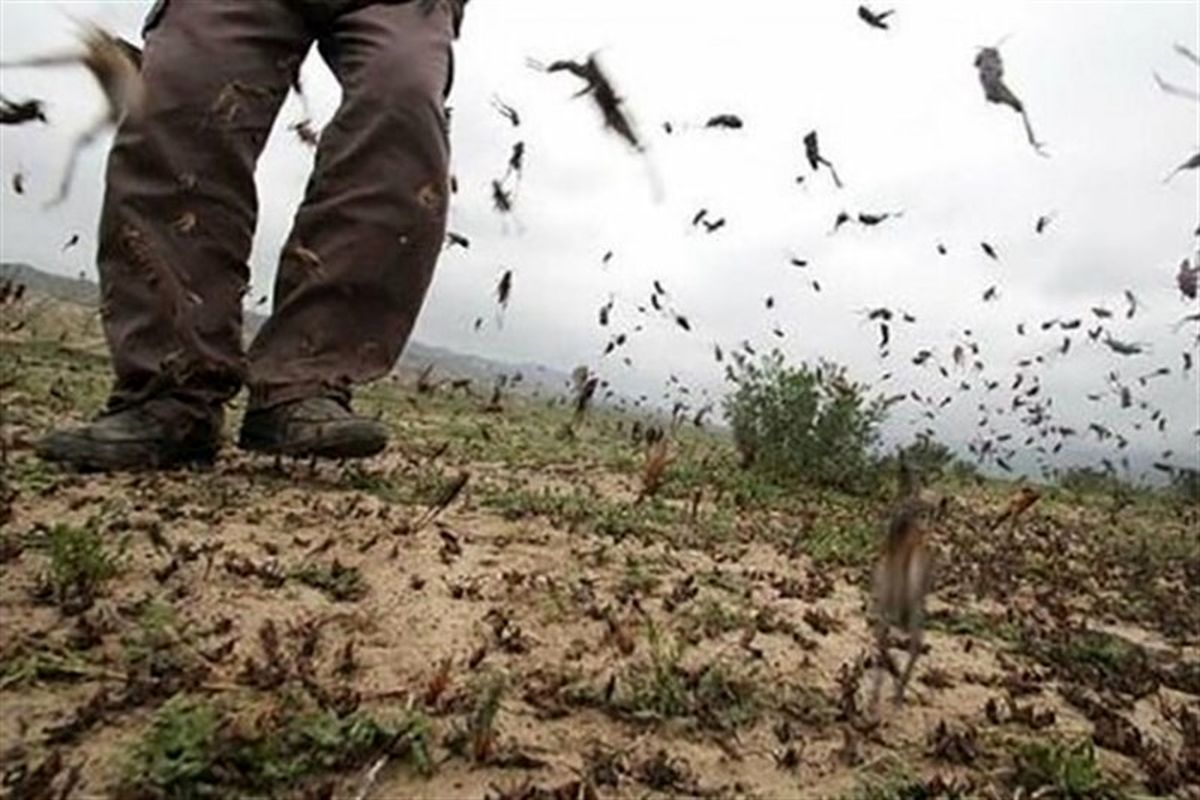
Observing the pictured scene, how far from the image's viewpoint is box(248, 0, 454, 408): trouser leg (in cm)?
425

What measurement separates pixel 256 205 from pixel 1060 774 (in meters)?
3.22

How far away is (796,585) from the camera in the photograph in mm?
3982

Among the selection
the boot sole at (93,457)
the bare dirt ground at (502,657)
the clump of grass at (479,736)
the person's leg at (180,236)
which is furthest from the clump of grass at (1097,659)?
the boot sole at (93,457)

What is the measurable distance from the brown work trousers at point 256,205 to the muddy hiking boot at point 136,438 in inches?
2.3

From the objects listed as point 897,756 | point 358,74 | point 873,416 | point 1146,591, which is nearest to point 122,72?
point 358,74

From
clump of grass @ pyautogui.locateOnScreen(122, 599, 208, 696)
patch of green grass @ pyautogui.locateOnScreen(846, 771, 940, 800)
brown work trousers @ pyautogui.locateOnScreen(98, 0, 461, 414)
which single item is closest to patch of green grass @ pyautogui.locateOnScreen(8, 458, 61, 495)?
brown work trousers @ pyautogui.locateOnScreen(98, 0, 461, 414)

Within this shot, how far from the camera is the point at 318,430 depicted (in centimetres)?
414

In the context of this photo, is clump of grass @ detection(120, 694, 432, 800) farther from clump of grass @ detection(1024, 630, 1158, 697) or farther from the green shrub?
the green shrub

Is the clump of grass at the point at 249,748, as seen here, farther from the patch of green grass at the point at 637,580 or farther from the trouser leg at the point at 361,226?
the trouser leg at the point at 361,226

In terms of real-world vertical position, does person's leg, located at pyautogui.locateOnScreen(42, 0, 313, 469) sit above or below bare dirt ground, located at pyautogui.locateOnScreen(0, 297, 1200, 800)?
above

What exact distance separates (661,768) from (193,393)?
8.04 feet

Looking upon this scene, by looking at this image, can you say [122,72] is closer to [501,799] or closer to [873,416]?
[501,799]

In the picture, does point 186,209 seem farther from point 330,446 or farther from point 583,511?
point 583,511

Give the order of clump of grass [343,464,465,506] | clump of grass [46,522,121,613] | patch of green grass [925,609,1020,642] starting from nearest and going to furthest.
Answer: clump of grass [46,522,121,613], patch of green grass [925,609,1020,642], clump of grass [343,464,465,506]
